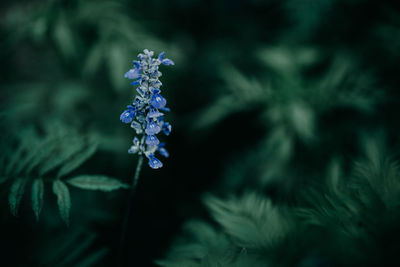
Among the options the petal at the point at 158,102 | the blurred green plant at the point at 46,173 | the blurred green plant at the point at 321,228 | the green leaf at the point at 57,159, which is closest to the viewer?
the blurred green plant at the point at 321,228

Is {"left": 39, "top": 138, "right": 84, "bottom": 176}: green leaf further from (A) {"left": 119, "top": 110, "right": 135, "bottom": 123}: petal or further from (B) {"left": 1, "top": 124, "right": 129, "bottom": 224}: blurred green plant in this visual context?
(A) {"left": 119, "top": 110, "right": 135, "bottom": 123}: petal

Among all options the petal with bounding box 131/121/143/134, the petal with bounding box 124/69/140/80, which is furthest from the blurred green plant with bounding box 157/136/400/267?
the petal with bounding box 124/69/140/80

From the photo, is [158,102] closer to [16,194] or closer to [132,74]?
[132,74]

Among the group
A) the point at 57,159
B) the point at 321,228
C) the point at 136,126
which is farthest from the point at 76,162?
the point at 321,228

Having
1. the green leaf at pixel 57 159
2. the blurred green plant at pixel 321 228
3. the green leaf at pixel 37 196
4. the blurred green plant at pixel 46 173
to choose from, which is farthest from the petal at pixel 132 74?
the blurred green plant at pixel 321 228

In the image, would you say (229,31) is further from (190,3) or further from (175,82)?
(175,82)

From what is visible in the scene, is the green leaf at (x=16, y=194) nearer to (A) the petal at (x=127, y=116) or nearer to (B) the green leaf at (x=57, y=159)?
(B) the green leaf at (x=57, y=159)
